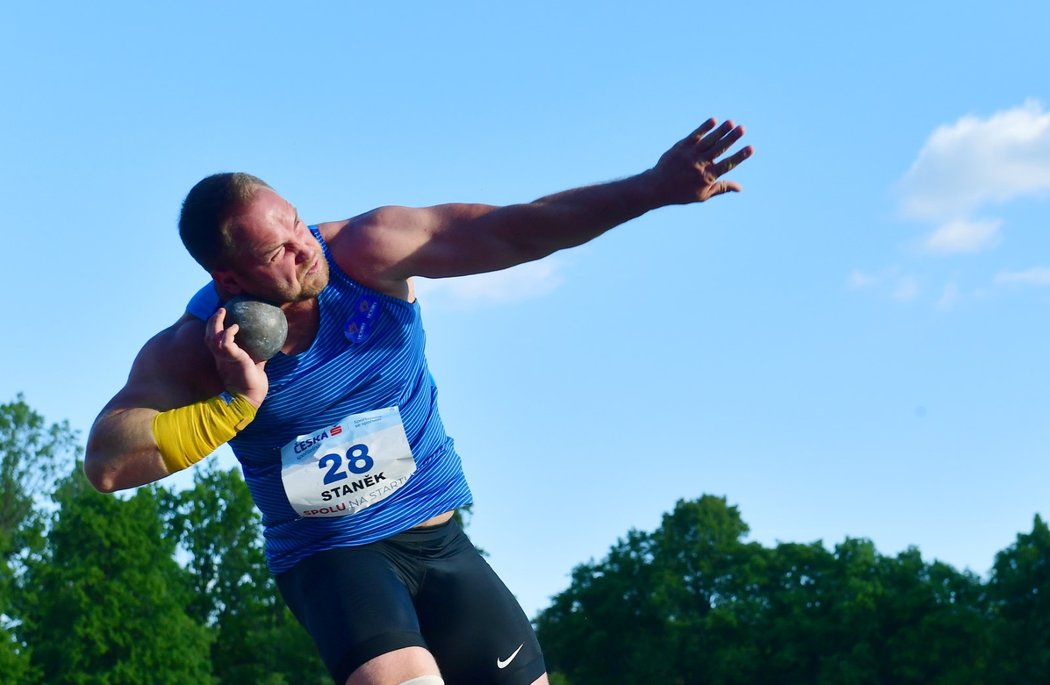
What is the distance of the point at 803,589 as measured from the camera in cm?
5734

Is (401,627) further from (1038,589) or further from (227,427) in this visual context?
(1038,589)

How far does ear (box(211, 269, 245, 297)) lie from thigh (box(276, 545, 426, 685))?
1.22 metres

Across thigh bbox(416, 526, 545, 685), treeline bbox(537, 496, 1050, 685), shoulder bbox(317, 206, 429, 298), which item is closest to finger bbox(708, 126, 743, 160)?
shoulder bbox(317, 206, 429, 298)

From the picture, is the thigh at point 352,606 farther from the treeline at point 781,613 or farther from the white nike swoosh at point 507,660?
the treeline at point 781,613

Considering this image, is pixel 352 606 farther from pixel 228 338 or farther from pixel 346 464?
pixel 228 338

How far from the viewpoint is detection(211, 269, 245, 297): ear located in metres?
5.66

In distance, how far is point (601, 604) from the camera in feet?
196

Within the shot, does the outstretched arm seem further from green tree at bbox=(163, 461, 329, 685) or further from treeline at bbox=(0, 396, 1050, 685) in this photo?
green tree at bbox=(163, 461, 329, 685)

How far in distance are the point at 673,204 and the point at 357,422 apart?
1705mm

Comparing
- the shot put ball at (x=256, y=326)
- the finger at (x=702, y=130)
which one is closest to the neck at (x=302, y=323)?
the shot put ball at (x=256, y=326)

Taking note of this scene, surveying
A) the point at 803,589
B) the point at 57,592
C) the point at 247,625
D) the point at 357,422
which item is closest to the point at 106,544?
the point at 57,592

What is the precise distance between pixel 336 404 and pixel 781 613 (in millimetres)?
53660

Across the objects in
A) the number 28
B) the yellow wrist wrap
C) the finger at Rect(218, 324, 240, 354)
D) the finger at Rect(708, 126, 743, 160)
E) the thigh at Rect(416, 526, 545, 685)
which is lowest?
the thigh at Rect(416, 526, 545, 685)

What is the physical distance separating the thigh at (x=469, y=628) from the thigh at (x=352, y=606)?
16 centimetres
